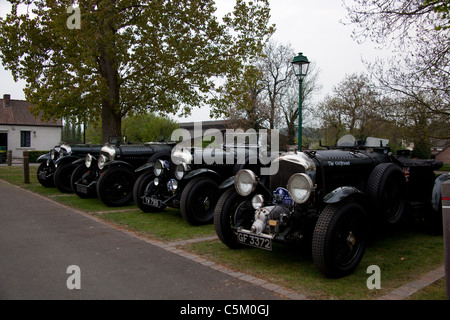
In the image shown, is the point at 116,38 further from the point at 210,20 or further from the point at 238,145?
the point at 238,145

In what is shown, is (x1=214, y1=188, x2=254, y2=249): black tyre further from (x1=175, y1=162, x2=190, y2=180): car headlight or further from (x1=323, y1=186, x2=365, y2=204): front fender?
(x1=175, y1=162, x2=190, y2=180): car headlight

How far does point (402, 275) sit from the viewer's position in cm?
434

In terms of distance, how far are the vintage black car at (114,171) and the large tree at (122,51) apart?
3.95m

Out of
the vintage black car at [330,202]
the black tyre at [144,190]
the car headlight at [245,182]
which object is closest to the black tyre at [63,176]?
the black tyre at [144,190]

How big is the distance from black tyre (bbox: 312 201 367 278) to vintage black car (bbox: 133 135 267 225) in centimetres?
323

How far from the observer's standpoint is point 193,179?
727 cm

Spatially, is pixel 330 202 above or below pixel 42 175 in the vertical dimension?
above

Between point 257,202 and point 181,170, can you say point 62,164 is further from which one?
point 257,202

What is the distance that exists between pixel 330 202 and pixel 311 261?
1112 millimetres

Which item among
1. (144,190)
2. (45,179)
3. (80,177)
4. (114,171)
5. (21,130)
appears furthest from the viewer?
(21,130)

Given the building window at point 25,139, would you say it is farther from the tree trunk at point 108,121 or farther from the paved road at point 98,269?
the paved road at point 98,269

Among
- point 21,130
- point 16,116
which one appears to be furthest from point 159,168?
point 16,116

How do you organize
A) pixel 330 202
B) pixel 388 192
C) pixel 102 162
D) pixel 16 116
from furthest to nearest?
pixel 16 116 → pixel 102 162 → pixel 388 192 → pixel 330 202
